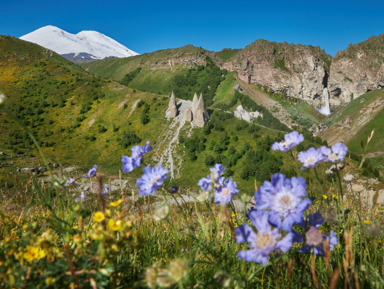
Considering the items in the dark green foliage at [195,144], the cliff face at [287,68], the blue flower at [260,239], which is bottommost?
the blue flower at [260,239]

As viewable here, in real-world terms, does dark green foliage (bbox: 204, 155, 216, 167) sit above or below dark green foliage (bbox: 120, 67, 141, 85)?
below

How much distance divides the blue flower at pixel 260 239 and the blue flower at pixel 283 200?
0.05 m

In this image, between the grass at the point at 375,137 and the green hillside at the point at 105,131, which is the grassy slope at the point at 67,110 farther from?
the grass at the point at 375,137

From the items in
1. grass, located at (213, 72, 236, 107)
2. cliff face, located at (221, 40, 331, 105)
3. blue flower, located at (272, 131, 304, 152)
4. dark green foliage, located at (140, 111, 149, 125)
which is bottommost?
blue flower, located at (272, 131, 304, 152)

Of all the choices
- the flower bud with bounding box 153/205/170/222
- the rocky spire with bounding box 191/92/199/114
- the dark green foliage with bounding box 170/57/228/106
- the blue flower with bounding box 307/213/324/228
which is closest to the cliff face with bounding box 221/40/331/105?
the dark green foliage with bounding box 170/57/228/106

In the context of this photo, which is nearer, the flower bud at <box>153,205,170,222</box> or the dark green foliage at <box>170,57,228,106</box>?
the flower bud at <box>153,205,170,222</box>

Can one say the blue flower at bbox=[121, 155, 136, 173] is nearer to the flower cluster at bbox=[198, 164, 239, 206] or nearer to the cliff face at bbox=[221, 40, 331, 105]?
the flower cluster at bbox=[198, 164, 239, 206]

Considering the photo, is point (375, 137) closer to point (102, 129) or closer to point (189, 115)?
point (189, 115)

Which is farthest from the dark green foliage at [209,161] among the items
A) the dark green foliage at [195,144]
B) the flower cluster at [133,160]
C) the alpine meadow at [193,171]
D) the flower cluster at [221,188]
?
the flower cluster at [133,160]

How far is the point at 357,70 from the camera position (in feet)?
477

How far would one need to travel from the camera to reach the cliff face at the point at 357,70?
137000mm

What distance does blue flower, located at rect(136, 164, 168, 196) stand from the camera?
201 centimetres

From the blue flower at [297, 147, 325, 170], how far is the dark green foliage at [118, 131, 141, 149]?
182 ft

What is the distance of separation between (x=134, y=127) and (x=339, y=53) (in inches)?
6372
